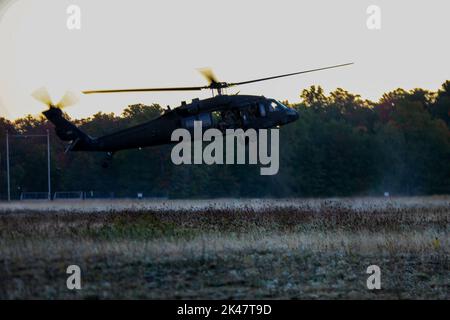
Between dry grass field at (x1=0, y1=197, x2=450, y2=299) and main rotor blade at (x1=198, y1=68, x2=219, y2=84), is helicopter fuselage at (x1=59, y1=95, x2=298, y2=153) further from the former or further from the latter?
dry grass field at (x1=0, y1=197, x2=450, y2=299)

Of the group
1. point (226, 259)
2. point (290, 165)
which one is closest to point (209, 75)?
point (226, 259)

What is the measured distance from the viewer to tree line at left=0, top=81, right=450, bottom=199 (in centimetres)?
6444

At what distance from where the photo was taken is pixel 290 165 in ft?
219

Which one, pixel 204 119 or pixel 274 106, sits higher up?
pixel 274 106

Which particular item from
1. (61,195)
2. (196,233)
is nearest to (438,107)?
(61,195)

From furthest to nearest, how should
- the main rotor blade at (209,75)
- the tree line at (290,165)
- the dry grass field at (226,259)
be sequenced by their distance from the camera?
the tree line at (290,165), the main rotor blade at (209,75), the dry grass field at (226,259)

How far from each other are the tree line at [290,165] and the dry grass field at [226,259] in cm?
3867

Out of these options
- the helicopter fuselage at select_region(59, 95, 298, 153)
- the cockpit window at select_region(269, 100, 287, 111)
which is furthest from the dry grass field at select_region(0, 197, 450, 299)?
the cockpit window at select_region(269, 100, 287, 111)

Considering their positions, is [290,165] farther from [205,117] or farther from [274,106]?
[205,117]

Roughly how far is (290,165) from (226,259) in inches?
1913

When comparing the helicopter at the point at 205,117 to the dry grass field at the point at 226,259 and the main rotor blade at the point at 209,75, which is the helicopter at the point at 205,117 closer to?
the main rotor blade at the point at 209,75

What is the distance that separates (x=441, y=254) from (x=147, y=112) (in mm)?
44984

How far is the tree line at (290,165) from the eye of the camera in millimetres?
64438

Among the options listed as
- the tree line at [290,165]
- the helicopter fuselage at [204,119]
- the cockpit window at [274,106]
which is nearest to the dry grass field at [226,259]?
the helicopter fuselage at [204,119]
